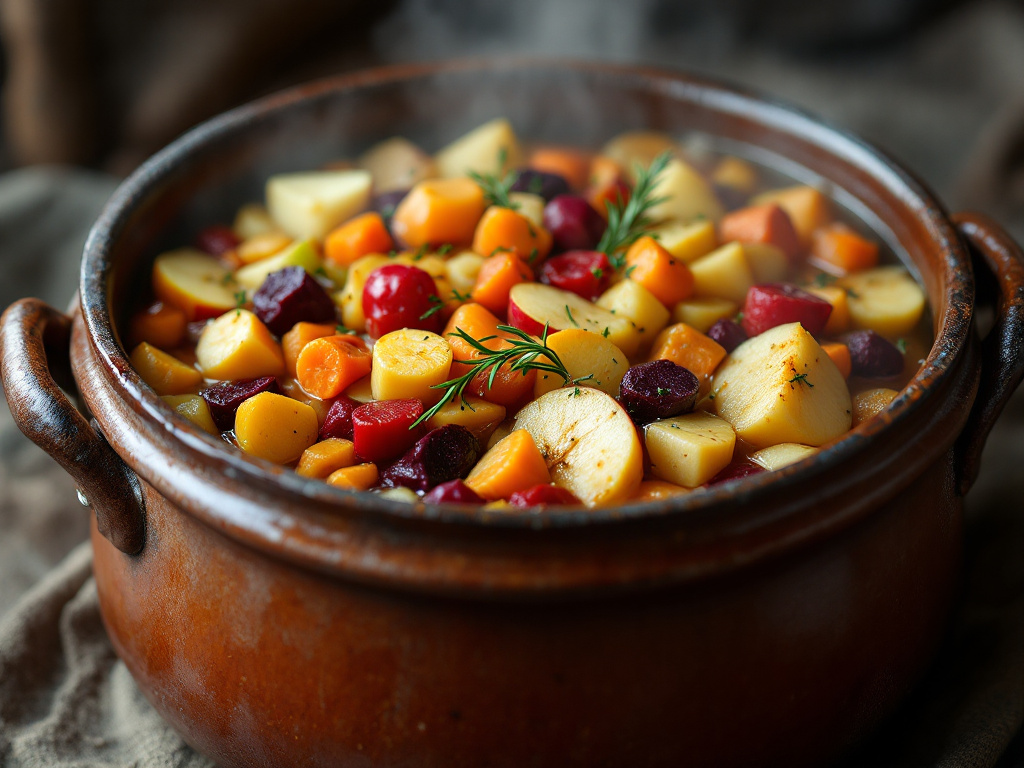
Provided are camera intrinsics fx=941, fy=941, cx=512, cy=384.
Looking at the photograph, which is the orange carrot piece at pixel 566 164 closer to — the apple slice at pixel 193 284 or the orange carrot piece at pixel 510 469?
the apple slice at pixel 193 284

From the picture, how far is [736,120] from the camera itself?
8.76 ft

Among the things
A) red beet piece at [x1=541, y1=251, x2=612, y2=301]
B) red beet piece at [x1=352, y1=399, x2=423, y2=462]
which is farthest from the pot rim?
red beet piece at [x1=541, y1=251, x2=612, y2=301]

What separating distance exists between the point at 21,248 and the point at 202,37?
1.15 metres

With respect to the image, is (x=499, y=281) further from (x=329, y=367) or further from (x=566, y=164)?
(x=566, y=164)

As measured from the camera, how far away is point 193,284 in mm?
2188

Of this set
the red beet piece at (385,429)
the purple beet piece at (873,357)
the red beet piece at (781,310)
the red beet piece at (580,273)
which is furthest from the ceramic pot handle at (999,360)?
the red beet piece at (385,429)

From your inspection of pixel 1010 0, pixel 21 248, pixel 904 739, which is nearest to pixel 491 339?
pixel 904 739

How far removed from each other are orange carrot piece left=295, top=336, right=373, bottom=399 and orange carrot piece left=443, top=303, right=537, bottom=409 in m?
0.18

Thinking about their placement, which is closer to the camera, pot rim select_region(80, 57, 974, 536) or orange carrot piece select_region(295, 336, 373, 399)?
pot rim select_region(80, 57, 974, 536)

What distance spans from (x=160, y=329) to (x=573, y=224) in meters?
0.97

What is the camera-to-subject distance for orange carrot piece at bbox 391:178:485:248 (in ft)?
7.25

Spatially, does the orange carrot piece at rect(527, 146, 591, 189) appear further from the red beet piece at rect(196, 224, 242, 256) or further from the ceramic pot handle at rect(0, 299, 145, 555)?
the ceramic pot handle at rect(0, 299, 145, 555)

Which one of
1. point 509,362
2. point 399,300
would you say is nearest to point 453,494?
point 509,362

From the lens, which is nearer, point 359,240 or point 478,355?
point 478,355
